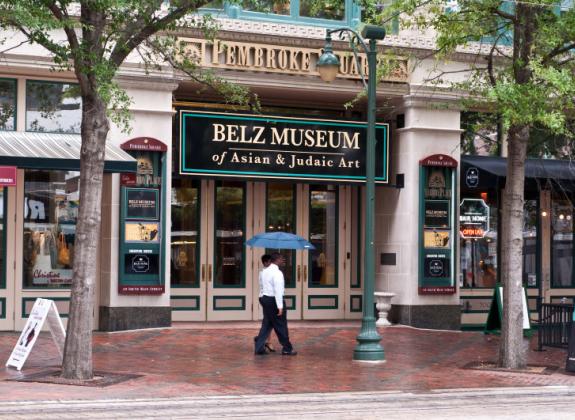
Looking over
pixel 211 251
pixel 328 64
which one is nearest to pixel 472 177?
pixel 211 251

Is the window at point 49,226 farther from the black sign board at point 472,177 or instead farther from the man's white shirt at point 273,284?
the black sign board at point 472,177

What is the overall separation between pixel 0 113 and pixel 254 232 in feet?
19.1

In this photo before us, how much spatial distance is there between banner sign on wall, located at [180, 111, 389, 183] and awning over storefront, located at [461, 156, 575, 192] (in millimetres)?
1811

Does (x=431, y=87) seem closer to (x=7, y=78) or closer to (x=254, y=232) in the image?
(x=254, y=232)

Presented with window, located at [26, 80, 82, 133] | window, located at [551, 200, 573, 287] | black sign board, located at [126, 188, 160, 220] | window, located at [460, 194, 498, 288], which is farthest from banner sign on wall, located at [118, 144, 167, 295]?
window, located at [551, 200, 573, 287]

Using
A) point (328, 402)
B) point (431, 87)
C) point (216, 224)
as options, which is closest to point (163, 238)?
point (216, 224)

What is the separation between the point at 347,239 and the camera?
2231cm

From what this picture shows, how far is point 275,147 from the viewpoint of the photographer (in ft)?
66.4

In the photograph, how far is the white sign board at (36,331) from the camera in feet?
46.2

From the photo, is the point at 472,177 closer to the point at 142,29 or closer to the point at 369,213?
the point at 369,213

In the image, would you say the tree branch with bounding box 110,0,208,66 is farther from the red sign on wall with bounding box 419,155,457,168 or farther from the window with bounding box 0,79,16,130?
the red sign on wall with bounding box 419,155,457,168

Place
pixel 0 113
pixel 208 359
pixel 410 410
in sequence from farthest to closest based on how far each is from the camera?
1. pixel 0 113
2. pixel 208 359
3. pixel 410 410

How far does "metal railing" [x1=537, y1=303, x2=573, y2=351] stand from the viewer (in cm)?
1747

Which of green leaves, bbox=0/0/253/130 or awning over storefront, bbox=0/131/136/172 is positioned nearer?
green leaves, bbox=0/0/253/130
